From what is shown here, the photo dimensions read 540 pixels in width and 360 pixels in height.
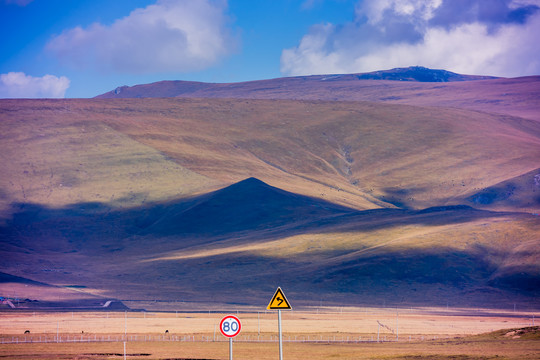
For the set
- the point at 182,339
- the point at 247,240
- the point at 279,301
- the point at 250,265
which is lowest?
the point at 279,301

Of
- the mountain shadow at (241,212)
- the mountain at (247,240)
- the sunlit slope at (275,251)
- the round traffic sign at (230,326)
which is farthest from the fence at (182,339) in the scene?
the mountain shadow at (241,212)

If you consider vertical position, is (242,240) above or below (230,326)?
above

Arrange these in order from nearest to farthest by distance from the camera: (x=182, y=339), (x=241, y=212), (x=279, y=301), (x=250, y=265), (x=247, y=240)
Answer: (x=279, y=301), (x=182, y=339), (x=250, y=265), (x=247, y=240), (x=241, y=212)

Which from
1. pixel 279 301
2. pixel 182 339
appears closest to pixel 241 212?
pixel 182 339

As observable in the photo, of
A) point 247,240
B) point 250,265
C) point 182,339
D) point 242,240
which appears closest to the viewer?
point 182,339

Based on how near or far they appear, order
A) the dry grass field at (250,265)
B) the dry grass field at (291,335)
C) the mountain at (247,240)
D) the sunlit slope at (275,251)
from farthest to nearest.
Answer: the mountain at (247,240) < the sunlit slope at (275,251) < the dry grass field at (250,265) < the dry grass field at (291,335)

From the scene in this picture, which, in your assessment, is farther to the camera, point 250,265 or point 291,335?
point 250,265

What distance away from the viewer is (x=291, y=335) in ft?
217

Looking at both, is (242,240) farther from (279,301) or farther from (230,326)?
(230,326)

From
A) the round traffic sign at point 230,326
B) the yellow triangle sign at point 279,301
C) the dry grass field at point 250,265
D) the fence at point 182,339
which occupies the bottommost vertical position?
the round traffic sign at point 230,326

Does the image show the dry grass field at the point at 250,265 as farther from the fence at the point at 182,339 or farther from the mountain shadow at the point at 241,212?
the mountain shadow at the point at 241,212

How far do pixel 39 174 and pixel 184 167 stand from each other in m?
35.7

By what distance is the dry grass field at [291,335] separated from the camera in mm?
45500

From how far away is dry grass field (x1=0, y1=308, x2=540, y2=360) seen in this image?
149 ft
